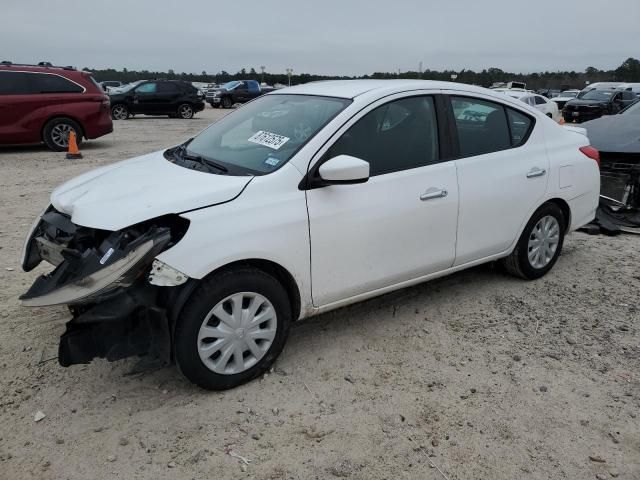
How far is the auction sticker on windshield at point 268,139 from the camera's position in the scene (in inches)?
Result: 136

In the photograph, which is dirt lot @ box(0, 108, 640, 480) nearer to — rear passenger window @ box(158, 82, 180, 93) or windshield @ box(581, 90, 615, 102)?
rear passenger window @ box(158, 82, 180, 93)

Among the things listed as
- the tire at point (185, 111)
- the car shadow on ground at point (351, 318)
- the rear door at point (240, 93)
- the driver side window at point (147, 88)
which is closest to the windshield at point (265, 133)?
the car shadow on ground at point (351, 318)

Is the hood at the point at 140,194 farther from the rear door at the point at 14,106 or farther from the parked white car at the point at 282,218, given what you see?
the rear door at the point at 14,106

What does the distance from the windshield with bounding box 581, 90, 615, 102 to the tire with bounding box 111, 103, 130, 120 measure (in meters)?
20.4

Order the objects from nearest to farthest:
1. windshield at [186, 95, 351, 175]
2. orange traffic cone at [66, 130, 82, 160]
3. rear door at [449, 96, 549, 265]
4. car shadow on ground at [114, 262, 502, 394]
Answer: car shadow on ground at [114, 262, 502, 394], windshield at [186, 95, 351, 175], rear door at [449, 96, 549, 265], orange traffic cone at [66, 130, 82, 160]

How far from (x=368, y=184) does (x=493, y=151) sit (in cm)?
130

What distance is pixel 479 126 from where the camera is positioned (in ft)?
13.6

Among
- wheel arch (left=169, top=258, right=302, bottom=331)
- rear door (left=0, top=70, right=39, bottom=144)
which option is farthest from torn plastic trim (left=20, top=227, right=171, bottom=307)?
rear door (left=0, top=70, right=39, bottom=144)

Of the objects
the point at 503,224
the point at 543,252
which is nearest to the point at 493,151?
the point at 503,224

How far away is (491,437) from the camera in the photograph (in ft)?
9.16

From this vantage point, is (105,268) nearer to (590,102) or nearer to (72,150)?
(72,150)

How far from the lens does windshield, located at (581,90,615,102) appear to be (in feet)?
82.1

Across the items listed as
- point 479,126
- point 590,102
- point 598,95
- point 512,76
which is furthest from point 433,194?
point 512,76

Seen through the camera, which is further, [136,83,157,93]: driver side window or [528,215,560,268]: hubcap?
[136,83,157,93]: driver side window
